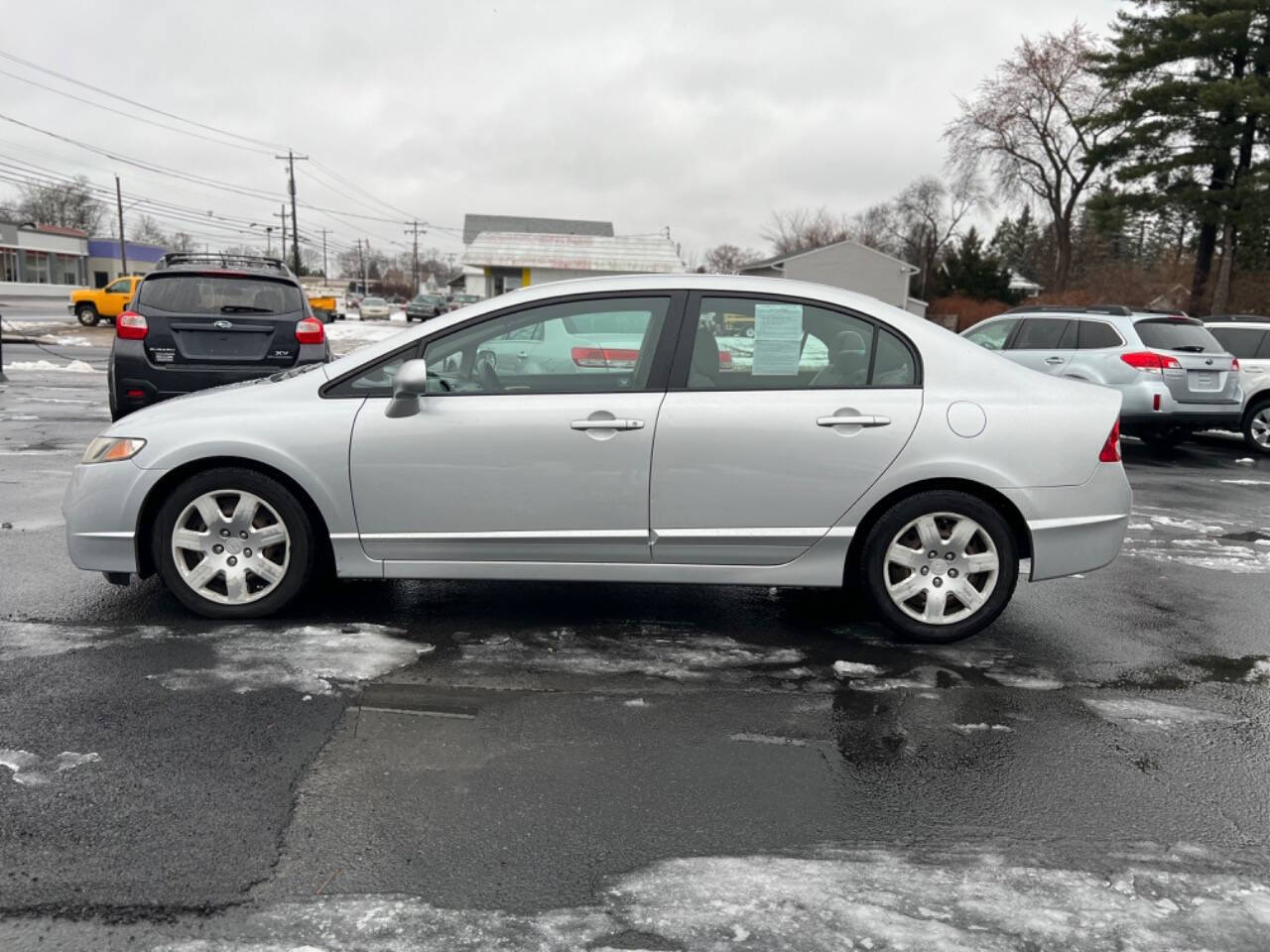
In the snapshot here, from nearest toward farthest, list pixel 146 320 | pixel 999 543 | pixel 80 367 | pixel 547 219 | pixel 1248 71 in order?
pixel 999 543, pixel 146 320, pixel 80 367, pixel 1248 71, pixel 547 219

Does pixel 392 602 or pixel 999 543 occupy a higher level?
pixel 999 543

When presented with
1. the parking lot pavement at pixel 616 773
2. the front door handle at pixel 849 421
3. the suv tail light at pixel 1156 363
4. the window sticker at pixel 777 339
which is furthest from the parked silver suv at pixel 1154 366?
the front door handle at pixel 849 421

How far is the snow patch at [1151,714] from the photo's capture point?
3986mm

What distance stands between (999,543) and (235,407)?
11.7ft

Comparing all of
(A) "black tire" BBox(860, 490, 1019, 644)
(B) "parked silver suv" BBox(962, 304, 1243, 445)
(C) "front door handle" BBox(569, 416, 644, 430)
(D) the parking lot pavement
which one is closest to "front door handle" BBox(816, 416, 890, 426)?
(A) "black tire" BBox(860, 490, 1019, 644)

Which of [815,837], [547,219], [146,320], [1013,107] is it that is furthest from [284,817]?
[547,219]

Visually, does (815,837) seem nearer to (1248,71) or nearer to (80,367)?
(80,367)

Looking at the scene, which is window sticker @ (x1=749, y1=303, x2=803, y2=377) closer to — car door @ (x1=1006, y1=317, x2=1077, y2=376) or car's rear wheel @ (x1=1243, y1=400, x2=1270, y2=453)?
car door @ (x1=1006, y1=317, x2=1077, y2=376)

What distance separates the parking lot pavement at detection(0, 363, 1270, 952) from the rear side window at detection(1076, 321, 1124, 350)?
7.28 metres

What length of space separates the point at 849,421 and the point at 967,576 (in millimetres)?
926

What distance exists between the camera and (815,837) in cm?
303

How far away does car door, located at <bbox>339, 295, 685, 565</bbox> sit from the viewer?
4488 mm

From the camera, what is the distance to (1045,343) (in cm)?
1269

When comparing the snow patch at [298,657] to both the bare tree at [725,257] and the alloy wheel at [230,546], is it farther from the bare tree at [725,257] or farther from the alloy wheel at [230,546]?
the bare tree at [725,257]
